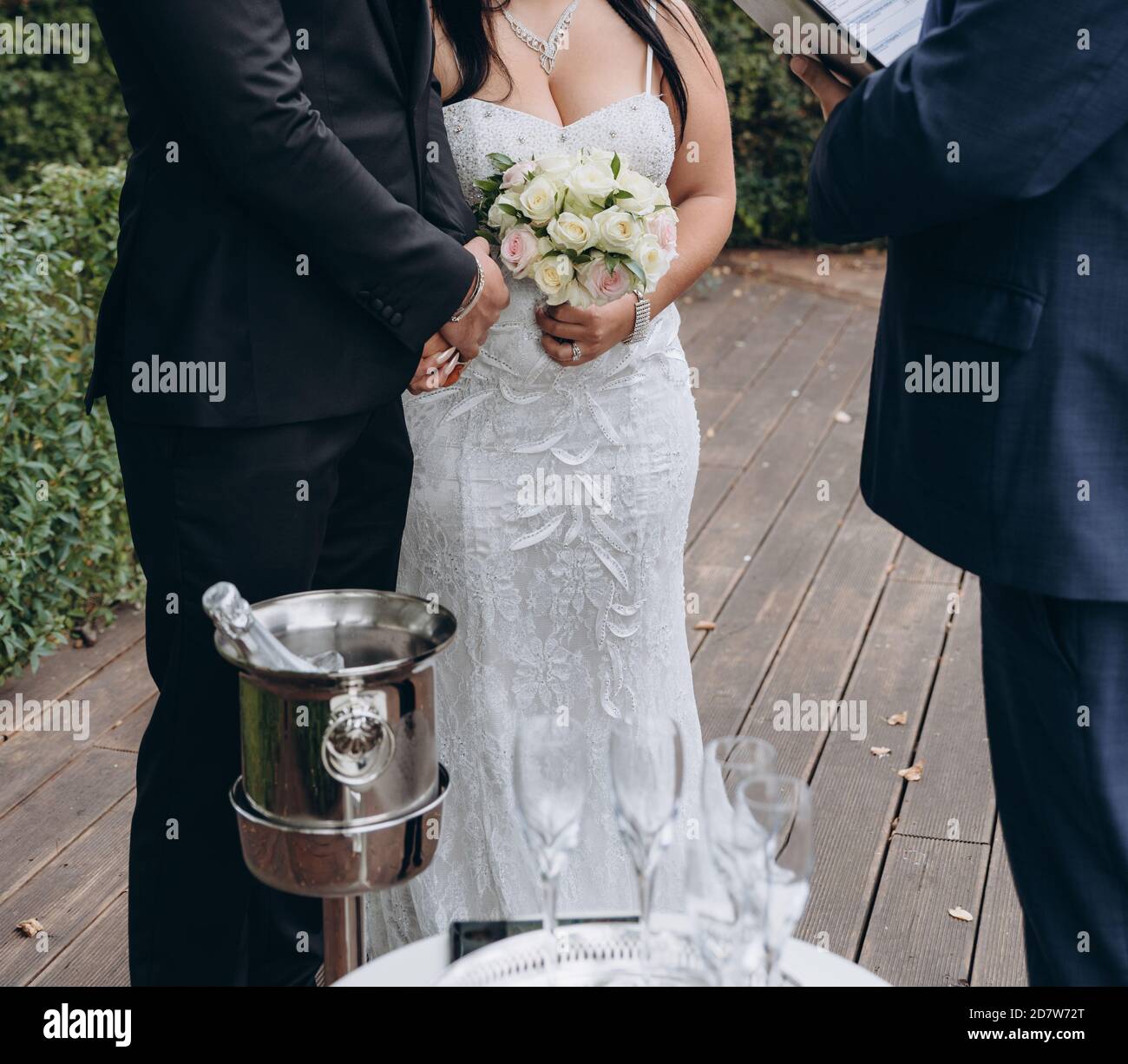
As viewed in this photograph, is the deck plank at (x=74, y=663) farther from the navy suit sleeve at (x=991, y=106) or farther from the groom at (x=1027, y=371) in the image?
the navy suit sleeve at (x=991, y=106)

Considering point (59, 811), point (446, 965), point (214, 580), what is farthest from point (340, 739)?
point (59, 811)

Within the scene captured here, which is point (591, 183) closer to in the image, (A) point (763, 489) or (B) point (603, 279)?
(B) point (603, 279)

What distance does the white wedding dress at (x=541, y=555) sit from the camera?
8.27 feet

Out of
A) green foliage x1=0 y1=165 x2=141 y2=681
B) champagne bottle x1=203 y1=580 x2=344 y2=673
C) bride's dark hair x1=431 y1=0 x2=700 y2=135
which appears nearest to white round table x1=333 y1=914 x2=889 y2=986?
champagne bottle x1=203 y1=580 x2=344 y2=673

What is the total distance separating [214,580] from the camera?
6.75ft

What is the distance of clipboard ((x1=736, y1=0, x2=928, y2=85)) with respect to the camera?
1.90 meters

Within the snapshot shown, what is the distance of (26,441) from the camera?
3.82 m

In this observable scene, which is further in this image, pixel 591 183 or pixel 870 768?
pixel 870 768

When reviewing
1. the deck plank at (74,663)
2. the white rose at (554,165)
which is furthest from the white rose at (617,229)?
the deck plank at (74,663)

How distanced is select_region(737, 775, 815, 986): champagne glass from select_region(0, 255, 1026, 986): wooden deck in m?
1.52

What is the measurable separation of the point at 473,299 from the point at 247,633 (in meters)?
0.79

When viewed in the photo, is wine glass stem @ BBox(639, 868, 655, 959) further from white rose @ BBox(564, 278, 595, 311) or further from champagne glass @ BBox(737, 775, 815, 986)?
white rose @ BBox(564, 278, 595, 311)

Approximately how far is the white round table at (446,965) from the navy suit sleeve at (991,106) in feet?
3.22
